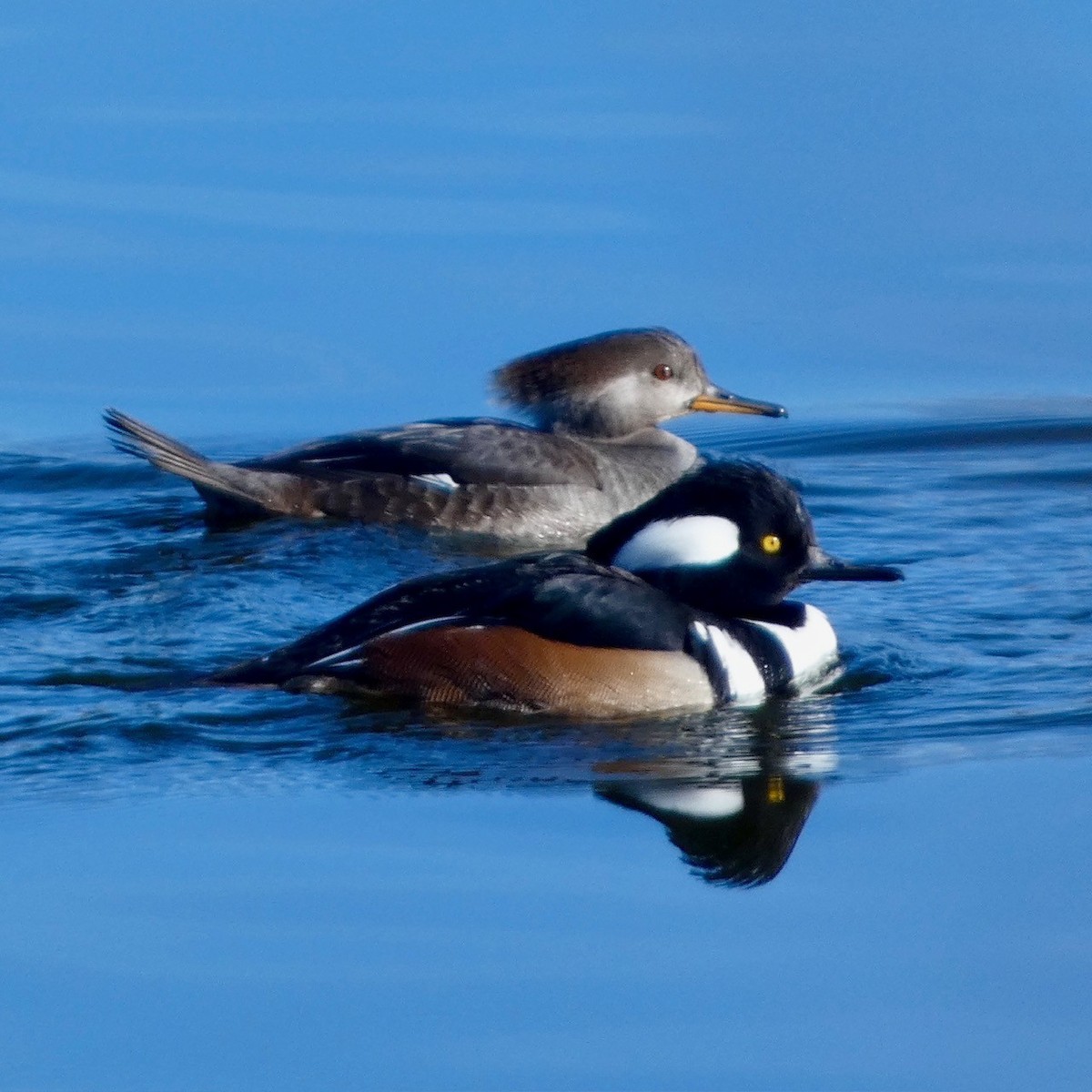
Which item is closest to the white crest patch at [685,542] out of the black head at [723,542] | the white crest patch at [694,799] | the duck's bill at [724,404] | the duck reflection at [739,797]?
the black head at [723,542]

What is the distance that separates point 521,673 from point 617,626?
389mm

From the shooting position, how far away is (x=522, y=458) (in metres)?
11.4

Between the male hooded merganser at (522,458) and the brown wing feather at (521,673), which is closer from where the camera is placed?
the brown wing feather at (521,673)

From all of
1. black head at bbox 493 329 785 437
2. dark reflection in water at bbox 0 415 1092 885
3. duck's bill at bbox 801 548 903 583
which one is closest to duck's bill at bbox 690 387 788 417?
black head at bbox 493 329 785 437

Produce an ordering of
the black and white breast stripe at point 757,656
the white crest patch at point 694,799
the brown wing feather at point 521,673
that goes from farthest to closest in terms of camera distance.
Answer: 1. the black and white breast stripe at point 757,656
2. the brown wing feather at point 521,673
3. the white crest patch at point 694,799

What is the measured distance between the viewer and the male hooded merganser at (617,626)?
305 inches

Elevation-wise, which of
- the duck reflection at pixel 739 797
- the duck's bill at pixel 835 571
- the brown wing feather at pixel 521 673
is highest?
the duck's bill at pixel 835 571

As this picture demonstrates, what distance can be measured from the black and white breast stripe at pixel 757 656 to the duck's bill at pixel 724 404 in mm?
3549

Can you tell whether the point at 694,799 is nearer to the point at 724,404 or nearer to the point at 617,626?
the point at 617,626

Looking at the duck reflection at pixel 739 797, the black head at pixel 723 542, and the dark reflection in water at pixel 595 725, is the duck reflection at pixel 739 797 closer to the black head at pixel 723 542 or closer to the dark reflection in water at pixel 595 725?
the dark reflection in water at pixel 595 725

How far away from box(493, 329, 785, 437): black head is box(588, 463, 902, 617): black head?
3.34m

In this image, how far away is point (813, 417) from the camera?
40.9 feet

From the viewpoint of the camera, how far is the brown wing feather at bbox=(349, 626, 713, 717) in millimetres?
7727

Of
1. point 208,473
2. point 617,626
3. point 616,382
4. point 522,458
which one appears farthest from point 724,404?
point 617,626
